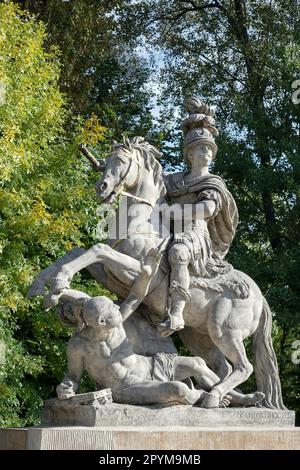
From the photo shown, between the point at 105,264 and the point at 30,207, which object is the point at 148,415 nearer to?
the point at 105,264

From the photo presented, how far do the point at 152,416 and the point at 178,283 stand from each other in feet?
3.59

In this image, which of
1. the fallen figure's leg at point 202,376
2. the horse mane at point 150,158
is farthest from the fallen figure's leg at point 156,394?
the horse mane at point 150,158

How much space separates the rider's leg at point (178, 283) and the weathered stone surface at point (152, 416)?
688 millimetres

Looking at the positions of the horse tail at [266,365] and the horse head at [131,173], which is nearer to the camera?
the horse head at [131,173]

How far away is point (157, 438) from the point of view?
634cm

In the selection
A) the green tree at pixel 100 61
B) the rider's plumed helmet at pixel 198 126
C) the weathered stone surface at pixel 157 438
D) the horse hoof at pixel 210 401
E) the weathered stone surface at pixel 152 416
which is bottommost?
the weathered stone surface at pixel 157 438

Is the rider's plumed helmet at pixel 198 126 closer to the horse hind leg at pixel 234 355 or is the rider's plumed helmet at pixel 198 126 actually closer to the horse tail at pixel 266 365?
the horse tail at pixel 266 365

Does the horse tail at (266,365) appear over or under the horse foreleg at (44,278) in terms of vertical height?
under

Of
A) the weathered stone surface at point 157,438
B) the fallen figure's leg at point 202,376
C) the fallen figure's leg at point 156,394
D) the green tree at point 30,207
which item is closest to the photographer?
the weathered stone surface at point 157,438

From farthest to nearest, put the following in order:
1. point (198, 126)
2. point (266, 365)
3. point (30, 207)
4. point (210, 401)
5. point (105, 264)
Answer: point (30, 207) → point (198, 126) → point (266, 365) → point (105, 264) → point (210, 401)

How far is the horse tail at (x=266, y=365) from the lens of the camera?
7477mm

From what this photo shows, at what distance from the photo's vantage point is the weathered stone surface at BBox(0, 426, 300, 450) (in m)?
6.15

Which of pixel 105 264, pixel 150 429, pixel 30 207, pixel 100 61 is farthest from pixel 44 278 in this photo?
pixel 100 61

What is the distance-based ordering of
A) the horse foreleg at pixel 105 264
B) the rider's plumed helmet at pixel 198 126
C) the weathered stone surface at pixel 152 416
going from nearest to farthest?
the weathered stone surface at pixel 152 416
the horse foreleg at pixel 105 264
the rider's plumed helmet at pixel 198 126
